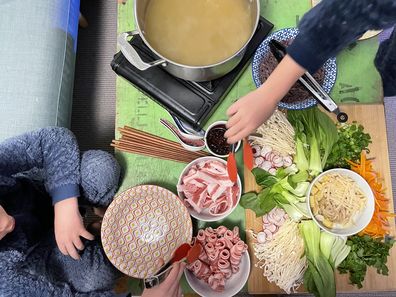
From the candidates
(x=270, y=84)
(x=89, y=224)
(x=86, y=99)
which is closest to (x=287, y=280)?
(x=270, y=84)

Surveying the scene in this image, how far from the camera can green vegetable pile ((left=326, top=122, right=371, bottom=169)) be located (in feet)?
3.22

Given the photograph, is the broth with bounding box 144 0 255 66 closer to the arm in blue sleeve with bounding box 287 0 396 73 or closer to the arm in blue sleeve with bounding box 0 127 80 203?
the arm in blue sleeve with bounding box 287 0 396 73

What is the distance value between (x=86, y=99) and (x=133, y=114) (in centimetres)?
60

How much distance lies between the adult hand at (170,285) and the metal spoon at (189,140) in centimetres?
29

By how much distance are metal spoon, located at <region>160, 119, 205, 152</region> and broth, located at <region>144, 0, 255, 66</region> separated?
0.24 meters

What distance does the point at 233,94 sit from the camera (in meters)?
1.07

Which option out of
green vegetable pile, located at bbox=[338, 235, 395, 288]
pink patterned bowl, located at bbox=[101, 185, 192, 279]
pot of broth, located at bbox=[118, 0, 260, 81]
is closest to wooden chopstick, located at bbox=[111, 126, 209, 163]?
pink patterned bowl, located at bbox=[101, 185, 192, 279]

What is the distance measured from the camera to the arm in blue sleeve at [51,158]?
1006mm

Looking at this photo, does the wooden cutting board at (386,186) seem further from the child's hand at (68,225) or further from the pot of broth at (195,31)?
the child's hand at (68,225)

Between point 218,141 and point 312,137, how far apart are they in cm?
23

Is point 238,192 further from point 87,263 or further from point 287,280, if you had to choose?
point 87,263

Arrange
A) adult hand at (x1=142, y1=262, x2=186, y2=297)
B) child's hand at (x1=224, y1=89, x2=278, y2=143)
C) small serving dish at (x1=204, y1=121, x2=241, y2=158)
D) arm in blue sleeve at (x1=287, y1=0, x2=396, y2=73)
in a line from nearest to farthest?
arm in blue sleeve at (x1=287, y1=0, x2=396, y2=73) < child's hand at (x1=224, y1=89, x2=278, y2=143) < adult hand at (x1=142, y1=262, x2=186, y2=297) < small serving dish at (x1=204, y1=121, x2=241, y2=158)

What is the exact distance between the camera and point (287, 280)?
96 cm

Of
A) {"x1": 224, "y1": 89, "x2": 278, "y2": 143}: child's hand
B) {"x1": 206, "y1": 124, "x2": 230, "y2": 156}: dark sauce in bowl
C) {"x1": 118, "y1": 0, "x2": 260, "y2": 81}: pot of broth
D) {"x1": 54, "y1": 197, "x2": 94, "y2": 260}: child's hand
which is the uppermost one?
{"x1": 118, "y1": 0, "x2": 260, "y2": 81}: pot of broth
